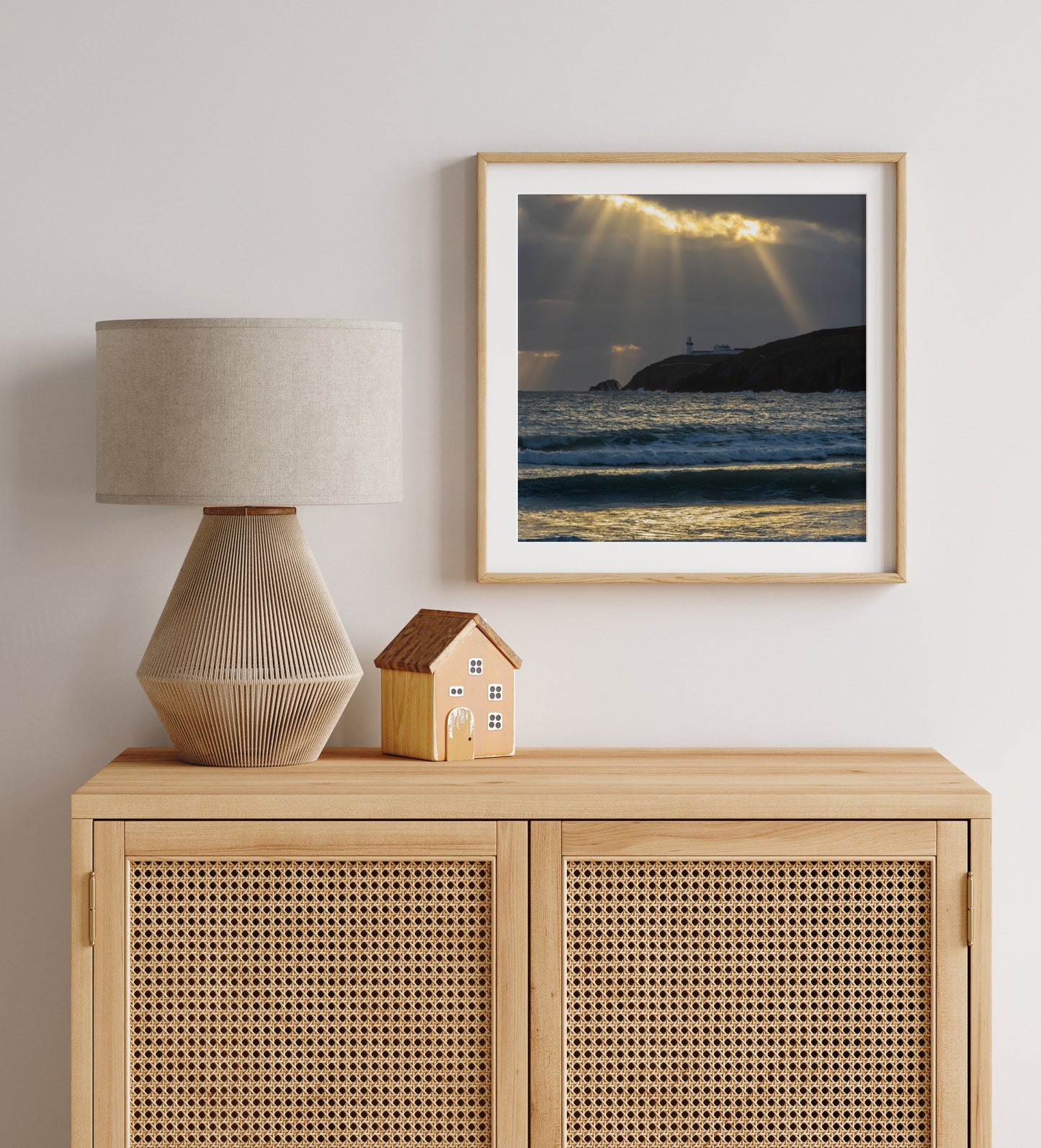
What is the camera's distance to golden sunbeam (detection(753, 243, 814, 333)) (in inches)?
74.9

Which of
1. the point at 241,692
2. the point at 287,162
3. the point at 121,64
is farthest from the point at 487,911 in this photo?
the point at 121,64

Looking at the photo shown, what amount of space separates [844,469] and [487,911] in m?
0.90

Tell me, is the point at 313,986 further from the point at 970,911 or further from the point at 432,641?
the point at 970,911

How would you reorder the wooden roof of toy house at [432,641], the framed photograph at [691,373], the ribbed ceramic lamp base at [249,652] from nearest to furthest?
the ribbed ceramic lamp base at [249,652]
the wooden roof of toy house at [432,641]
the framed photograph at [691,373]

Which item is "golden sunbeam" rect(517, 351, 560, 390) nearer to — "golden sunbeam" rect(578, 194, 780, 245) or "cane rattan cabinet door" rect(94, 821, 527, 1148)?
"golden sunbeam" rect(578, 194, 780, 245)

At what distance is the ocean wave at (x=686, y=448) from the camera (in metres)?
1.91

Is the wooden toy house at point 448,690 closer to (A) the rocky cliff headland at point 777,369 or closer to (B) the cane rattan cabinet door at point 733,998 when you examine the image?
(B) the cane rattan cabinet door at point 733,998

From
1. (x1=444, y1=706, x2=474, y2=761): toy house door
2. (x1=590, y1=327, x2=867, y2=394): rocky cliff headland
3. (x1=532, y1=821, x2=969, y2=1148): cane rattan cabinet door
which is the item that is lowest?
(x1=532, y1=821, x2=969, y2=1148): cane rattan cabinet door

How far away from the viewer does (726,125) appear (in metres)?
1.89

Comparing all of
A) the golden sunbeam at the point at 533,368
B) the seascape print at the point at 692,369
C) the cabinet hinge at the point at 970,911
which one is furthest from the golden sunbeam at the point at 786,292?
the cabinet hinge at the point at 970,911

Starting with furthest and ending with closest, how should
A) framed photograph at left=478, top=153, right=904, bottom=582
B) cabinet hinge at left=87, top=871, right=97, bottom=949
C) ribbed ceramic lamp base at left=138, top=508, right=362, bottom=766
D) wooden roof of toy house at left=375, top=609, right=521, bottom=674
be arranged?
framed photograph at left=478, top=153, right=904, bottom=582, wooden roof of toy house at left=375, top=609, right=521, bottom=674, ribbed ceramic lamp base at left=138, top=508, right=362, bottom=766, cabinet hinge at left=87, top=871, right=97, bottom=949

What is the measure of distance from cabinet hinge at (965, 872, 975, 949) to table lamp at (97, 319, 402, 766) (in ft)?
2.86

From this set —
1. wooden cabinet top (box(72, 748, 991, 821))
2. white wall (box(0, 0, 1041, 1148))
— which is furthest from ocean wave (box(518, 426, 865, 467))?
wooden cabinet top (box(72, 748, 991, 821))

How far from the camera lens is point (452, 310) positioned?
6.26 ft
